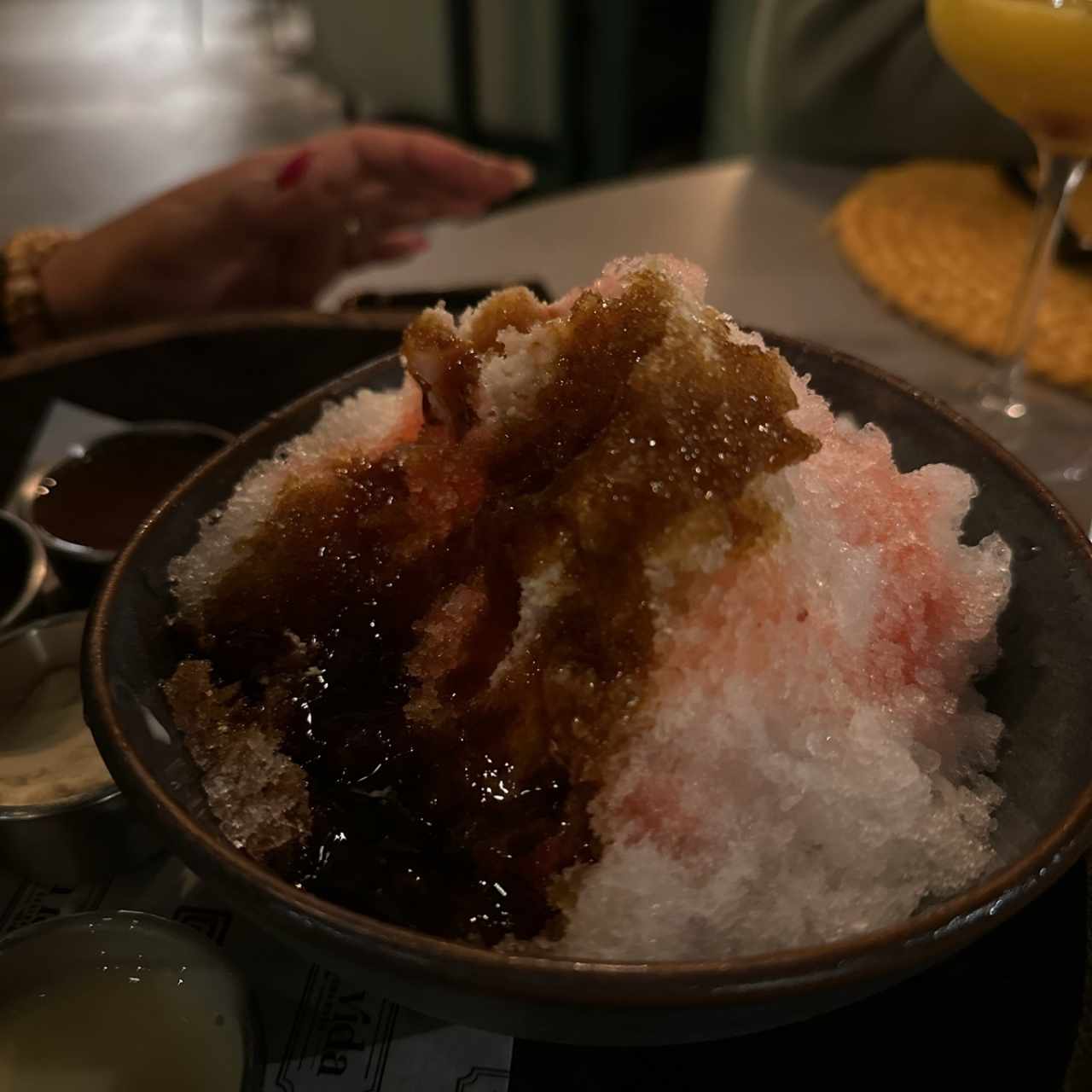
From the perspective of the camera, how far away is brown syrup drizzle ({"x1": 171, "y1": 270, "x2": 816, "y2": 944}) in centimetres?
56

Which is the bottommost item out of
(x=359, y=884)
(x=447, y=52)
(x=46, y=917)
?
(x=447, y=52)

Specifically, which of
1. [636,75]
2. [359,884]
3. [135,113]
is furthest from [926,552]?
[135,113]

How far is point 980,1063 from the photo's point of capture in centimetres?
62

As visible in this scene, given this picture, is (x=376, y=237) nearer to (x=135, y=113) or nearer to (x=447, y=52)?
(x=447, y=52)

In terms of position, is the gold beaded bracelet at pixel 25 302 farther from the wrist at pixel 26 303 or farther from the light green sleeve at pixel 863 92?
the light green sleeve at pixel 863 92

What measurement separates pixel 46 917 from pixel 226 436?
1.95 feet

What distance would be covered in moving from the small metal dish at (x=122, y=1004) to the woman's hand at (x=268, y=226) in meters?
0.99

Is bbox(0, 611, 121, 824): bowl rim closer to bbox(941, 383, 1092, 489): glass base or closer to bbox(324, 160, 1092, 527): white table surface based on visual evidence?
bbox(324, 160, 1092, 527): white table surface

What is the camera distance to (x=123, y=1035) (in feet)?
2.21

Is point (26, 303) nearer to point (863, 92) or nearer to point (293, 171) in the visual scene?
point (293, 171)

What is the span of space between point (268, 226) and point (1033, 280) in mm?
1053

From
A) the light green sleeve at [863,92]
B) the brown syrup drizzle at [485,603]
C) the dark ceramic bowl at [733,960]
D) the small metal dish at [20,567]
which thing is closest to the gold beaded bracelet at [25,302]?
the small metal dish at [20,567]

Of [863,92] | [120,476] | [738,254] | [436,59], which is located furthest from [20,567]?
[436,59]

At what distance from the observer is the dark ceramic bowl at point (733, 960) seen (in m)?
0.45
